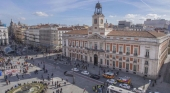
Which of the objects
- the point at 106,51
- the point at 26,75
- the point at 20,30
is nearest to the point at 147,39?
the point at 106,51

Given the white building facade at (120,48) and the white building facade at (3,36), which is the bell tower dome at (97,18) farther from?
the white building facade at (3,36)

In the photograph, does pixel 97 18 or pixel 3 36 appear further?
pixel 3 36

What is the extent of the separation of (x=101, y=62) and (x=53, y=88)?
22115 millimetres

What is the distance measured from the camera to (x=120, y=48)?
45594 millimetres

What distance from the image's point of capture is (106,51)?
48.8 meters

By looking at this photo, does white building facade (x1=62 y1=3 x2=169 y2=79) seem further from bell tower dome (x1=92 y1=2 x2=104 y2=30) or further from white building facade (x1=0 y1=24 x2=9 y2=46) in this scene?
white building facade (x1=0 y1=24 x2=9 y2=46)

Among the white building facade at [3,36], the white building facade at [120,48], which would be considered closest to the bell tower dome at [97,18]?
the white building facade at [120,48]

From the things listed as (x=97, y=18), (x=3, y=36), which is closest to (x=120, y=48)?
(x=97, y=18)

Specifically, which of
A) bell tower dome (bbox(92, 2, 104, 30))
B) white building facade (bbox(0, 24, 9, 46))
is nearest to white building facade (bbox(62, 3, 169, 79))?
bell tower dome (bbox(92, 2, 104, 30))

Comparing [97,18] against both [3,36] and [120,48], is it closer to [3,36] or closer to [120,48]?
[120,48]

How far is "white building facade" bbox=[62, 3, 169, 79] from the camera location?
130ft

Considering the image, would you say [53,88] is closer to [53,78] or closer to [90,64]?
[53,78]

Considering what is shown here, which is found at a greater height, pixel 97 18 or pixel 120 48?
pixel 97 18

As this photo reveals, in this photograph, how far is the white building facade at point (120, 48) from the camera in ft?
130
